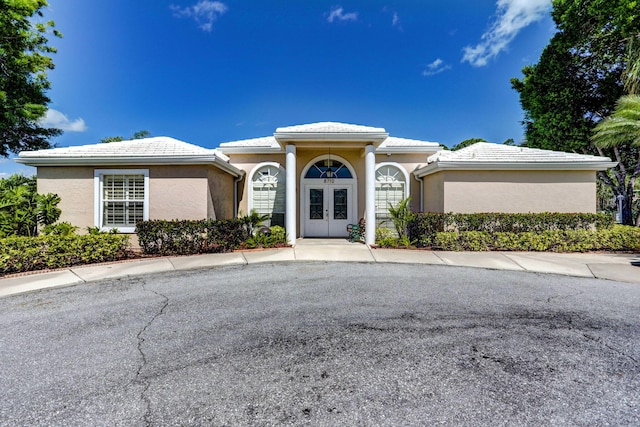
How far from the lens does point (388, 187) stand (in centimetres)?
1301

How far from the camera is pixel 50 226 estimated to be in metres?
8.57

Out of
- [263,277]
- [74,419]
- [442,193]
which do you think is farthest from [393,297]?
[442,193]

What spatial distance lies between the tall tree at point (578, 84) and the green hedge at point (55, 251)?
2184 cm

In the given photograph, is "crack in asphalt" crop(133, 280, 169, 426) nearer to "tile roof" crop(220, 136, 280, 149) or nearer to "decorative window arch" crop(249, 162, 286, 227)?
"decorative window arch" crop(249, 162, 286, 227)

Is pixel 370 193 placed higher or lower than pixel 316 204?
higher

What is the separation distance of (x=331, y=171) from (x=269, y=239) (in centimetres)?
441

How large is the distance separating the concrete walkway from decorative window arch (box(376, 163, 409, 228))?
125 inches

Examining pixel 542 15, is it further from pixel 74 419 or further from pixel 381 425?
pixel 74 419

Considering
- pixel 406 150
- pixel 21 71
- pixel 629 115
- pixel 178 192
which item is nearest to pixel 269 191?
pixel 178 192

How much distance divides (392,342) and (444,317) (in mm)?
1251

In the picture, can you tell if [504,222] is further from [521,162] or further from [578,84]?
[578,84]

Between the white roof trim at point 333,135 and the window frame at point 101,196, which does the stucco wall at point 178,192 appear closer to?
the window frame at point 101,196

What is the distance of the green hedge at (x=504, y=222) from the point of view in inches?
399

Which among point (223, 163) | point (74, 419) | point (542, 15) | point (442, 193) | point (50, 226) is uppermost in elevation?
point (542, 15)
